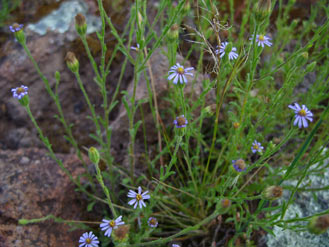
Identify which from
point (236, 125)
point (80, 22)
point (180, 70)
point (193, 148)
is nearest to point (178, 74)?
point (180, 70)

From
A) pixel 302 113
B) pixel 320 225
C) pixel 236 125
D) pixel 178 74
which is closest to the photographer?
pixel 320 225

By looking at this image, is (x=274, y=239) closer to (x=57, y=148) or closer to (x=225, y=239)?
(x=225, y=239)

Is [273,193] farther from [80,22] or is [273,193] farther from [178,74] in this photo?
[80,22]

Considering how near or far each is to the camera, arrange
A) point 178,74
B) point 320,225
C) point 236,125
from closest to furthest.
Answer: point 320,225 < point 178,74 < point 236,125

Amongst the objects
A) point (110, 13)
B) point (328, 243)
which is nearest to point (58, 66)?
point (110, 13)

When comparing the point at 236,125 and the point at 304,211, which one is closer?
the point at 236,125

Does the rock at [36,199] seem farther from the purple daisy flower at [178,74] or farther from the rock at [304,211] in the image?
the rock at [304,211]

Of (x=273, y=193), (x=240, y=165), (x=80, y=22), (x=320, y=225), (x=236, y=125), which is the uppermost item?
(x=80, y=22)

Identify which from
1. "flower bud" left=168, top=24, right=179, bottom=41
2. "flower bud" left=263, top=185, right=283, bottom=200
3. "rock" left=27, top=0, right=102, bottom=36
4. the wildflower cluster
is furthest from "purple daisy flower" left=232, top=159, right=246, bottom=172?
"rock" left=27, top=0, right=102, bottom=36

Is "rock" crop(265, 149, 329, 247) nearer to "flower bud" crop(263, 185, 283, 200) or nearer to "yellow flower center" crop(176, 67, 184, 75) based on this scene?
"flower bud" crop(263, 185, 283, 200)
